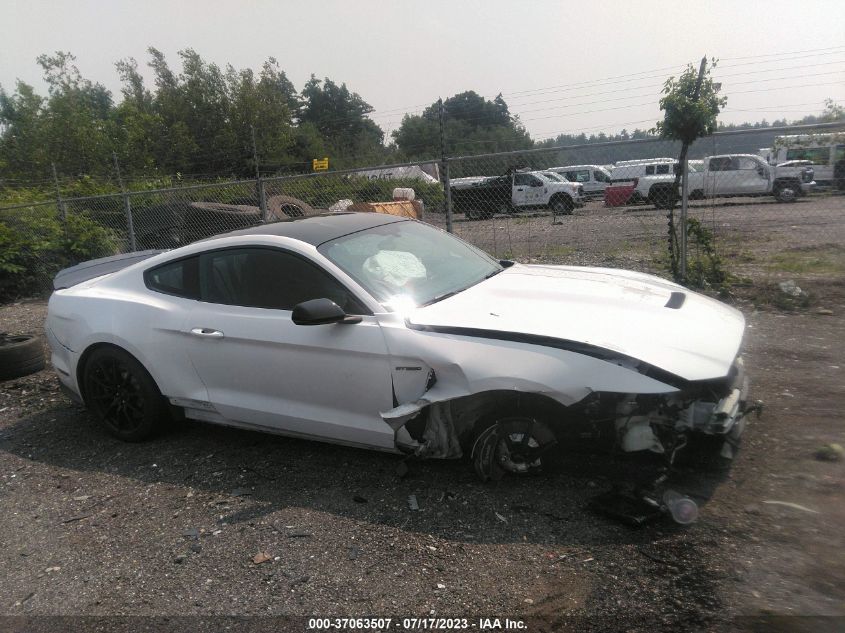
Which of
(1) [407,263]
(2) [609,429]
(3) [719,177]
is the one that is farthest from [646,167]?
(2) [609,429]

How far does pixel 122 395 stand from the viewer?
448cm

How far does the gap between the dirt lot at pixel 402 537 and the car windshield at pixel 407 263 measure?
1038 millimetres

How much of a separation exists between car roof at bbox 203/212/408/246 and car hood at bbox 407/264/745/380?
91 cm

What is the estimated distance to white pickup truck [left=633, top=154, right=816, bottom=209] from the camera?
24.3 feet

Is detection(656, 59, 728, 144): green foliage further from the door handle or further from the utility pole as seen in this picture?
the door handle

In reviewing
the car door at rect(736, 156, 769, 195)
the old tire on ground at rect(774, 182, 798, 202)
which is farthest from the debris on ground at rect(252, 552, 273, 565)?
the old tire on ground at rect(774, 182, 798, 202)

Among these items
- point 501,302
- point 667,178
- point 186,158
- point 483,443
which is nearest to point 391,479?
point 483,443

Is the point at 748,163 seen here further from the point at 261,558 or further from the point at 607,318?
the point at 261,558

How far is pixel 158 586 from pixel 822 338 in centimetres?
565

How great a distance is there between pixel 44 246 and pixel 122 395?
376 inches

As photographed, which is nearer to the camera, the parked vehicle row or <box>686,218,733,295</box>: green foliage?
<box>686,218,733,295</box>: green foliage

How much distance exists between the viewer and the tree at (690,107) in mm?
6754

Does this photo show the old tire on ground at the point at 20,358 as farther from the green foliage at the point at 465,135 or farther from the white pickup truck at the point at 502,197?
the green foliage at the point at 465,135

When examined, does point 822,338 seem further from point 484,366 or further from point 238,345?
point 238,345
